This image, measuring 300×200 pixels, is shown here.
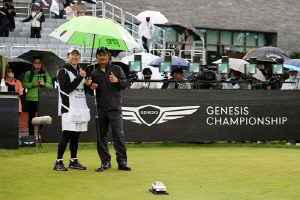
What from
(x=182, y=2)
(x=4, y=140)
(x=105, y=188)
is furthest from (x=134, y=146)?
(x=182, y=2)

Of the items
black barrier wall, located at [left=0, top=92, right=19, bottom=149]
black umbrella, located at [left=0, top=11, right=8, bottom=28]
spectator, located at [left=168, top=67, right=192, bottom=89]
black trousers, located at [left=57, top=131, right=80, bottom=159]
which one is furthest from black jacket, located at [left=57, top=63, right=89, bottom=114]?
black umbrella, located at [left=0, top=11, right=8, bottom=28]

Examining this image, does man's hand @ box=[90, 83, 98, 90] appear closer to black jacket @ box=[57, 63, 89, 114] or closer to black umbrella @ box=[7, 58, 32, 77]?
black jacket @ box=[57, 63, 89, 114]

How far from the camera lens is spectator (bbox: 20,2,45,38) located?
20797 millimetres

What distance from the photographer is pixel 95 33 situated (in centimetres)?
792

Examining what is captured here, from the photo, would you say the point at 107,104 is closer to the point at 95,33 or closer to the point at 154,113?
the point at 95,33

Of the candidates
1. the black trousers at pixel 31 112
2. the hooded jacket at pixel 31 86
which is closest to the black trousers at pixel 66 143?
the black trousers at pixel 31 112

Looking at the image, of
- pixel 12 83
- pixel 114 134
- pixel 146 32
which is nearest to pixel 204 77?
pixel 12 83

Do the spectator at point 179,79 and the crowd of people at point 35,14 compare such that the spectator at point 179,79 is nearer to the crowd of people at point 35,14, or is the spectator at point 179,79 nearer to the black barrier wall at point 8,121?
the black barrier wall at point 8,121

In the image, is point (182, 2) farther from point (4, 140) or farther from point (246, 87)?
point (4, 140)

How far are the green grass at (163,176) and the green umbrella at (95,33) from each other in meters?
2.11

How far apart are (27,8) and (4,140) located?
16.9m

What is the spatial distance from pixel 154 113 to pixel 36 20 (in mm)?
9899

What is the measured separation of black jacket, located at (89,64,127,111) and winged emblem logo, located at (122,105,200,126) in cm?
411

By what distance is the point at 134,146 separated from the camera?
42.4 feet
